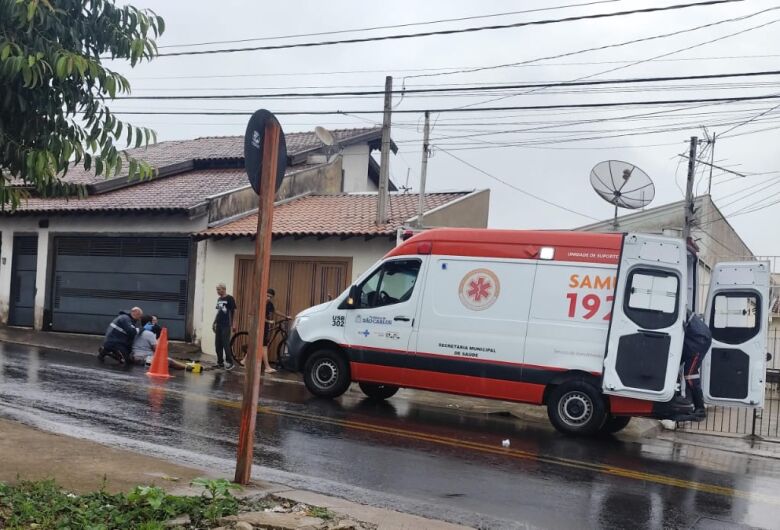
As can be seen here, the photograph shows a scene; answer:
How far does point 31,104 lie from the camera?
5.44 m

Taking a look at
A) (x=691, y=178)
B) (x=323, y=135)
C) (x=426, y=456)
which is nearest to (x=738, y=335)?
(x=426, y=456)

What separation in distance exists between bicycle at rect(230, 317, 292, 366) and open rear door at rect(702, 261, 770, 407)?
907 cm

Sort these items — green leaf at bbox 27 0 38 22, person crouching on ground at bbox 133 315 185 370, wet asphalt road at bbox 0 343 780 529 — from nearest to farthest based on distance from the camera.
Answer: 1. green leaf at bbox 27 0 38 22
2. wet asphalt road at bbox 0 343 780 529
3. person crouching on ground at bbox 133 315 185 370

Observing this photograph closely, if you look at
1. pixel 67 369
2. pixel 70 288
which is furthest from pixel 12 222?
pixel 67 369

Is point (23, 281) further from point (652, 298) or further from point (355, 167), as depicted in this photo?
point (652, 298)

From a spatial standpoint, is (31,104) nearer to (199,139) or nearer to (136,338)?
(136,338)

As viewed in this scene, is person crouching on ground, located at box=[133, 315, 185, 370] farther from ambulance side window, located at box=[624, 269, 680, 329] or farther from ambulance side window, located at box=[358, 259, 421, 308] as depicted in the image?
ambulance side window, located at box=[624, 269, 680, 329]

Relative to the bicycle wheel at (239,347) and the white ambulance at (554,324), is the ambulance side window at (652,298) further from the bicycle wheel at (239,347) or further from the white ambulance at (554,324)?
the bicycle wheel at (239,347)

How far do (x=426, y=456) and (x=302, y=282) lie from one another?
34.3ft

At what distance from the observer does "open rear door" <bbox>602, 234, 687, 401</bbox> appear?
11133 millimetres

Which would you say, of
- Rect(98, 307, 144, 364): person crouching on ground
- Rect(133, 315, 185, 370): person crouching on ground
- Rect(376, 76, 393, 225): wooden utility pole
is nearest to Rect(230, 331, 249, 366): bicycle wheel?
Rect(133, 315, 185, 370): person crouching on ground

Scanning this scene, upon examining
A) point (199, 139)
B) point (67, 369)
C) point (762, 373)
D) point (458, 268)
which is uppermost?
point (199, 139)

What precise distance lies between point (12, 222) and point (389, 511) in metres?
21.1

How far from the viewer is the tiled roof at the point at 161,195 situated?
69.7 feet
